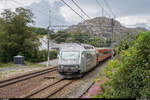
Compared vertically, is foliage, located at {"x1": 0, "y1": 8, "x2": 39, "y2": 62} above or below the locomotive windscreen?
above

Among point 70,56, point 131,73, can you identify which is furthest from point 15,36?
point 131,73

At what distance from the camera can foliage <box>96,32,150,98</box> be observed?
4762mm

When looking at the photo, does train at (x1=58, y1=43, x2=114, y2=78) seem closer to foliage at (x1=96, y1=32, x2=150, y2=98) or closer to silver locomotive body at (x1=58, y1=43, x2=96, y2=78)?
silver locomotive body at (x1=58, y1=43, x2=96, y2=78)

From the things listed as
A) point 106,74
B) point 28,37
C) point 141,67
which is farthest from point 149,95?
point 28,37

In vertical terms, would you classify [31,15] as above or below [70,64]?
above

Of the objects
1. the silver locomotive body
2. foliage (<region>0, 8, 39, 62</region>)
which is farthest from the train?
foliage (<region>0, 8, 39, 62</region>)

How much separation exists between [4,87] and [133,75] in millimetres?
10965

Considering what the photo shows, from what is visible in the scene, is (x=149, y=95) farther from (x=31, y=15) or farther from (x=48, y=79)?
(x=31, y=15)

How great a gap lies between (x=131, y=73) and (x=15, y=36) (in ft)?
102

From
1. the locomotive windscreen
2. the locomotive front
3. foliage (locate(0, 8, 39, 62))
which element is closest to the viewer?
the locomotive front

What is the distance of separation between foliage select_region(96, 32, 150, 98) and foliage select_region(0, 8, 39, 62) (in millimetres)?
29652

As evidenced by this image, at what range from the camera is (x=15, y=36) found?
33.7m

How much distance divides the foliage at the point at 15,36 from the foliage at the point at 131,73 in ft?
97.3

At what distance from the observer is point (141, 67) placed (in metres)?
5.01
